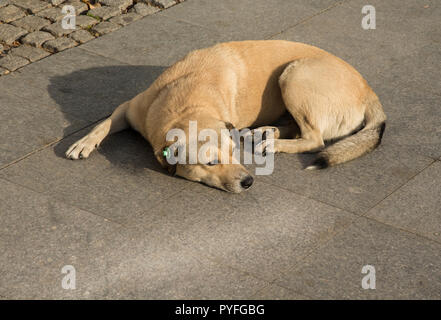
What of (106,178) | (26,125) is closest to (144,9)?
(26,125)

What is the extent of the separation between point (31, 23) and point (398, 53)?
4.15 meters

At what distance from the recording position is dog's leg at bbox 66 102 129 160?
5914 mm

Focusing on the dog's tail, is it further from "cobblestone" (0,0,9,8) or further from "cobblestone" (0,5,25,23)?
"cobblestone" (0,0,9,8)

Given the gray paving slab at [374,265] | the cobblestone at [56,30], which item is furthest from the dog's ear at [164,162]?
the cobblestone at [56,30]

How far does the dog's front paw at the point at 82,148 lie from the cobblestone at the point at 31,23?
265 cm

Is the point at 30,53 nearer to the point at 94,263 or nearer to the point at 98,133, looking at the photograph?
the point at 98,133

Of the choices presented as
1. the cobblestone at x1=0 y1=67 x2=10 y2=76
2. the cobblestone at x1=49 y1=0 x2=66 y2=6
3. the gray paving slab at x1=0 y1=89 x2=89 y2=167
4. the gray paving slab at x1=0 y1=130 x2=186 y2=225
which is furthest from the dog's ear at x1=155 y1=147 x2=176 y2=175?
the cobblestone at x1=49 y1=0 x2=66 y2=6

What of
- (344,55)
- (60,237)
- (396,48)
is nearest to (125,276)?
(60,237)

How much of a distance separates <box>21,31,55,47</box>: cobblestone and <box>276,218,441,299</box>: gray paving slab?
4.33 metres

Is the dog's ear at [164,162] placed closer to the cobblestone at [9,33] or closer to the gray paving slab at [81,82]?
the gray paving slab at [81,82]

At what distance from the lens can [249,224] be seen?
5164mm
